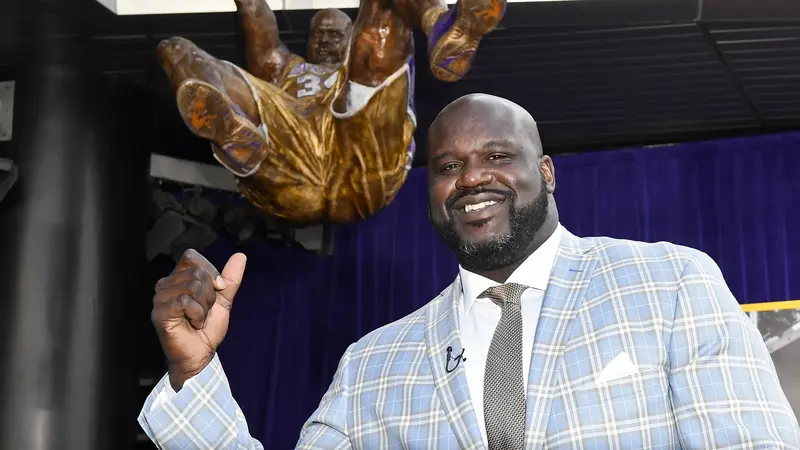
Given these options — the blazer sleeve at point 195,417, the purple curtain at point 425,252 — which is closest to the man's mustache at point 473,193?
the blazer sleeve at point 195,417

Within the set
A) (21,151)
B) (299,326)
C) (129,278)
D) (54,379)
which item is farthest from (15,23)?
(299,326)

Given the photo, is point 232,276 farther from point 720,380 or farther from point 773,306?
point 773,306

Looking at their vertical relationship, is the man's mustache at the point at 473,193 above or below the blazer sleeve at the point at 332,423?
Result: above

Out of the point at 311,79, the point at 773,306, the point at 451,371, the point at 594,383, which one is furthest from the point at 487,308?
the point at 773,306

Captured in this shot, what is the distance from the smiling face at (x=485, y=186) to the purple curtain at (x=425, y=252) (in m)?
5.30

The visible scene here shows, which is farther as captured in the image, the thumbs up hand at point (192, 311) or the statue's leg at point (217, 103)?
the statue's leg at point (217, 103)

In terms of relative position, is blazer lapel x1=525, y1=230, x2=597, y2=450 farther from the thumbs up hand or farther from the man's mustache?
the thumbs up hand

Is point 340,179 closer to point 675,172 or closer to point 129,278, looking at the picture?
point 129,278

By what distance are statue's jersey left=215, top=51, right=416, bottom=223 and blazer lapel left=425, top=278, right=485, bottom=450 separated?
2.98m

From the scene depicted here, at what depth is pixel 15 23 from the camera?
5.40 meters

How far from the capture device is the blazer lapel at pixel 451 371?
4.78 feet

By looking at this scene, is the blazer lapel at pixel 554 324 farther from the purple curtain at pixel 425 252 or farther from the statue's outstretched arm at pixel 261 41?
the purple curtain at pixel 425 252

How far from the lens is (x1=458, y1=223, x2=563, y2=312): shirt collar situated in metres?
1.64

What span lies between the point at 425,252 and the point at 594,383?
246 inches
